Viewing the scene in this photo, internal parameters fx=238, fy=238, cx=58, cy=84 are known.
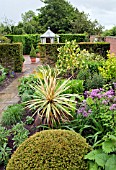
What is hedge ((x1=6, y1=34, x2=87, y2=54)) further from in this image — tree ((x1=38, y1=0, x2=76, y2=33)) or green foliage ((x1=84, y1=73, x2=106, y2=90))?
green foliage ((x1=84, y1=73, x2=106, y2=90))

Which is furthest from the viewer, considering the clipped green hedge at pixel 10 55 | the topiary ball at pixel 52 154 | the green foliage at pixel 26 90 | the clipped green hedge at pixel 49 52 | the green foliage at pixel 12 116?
the clipped green hedge at pixel 49 52

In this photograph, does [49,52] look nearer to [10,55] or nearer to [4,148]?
[10,55]

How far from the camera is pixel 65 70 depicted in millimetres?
6898

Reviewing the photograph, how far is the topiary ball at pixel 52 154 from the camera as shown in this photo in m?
2.09

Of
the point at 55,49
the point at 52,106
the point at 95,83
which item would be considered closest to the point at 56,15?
the point at 55,49

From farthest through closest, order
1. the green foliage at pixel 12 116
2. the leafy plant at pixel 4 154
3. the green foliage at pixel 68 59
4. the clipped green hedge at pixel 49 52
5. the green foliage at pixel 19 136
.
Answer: the clipped green hedge at pixel 49 52 < the green foliage at pixel 68 59 < the green foliage at pixel 12 116 < the green foliage at pixel 19 136 < the leafy plant at pixel 4 154

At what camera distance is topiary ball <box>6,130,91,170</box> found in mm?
2090

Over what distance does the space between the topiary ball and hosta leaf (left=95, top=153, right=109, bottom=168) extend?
0.46 ft

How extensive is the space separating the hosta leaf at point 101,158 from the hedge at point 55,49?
850 centimetres

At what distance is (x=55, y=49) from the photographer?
10695 mm

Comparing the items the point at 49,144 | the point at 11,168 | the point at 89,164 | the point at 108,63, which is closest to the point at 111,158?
the point at 89,164

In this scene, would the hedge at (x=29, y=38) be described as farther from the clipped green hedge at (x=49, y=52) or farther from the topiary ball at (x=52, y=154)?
the topiary ball at (x=52, y=154)

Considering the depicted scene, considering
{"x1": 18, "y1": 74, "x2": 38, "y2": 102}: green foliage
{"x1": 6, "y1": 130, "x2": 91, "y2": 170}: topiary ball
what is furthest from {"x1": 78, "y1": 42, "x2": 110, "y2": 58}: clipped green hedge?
{"x1": 6, "y1": 130, "x2": 91, "y2": 170}: topiary ball

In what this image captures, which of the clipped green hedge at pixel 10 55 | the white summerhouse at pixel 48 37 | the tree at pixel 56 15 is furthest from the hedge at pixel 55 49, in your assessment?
the tree at pixel 56 15
